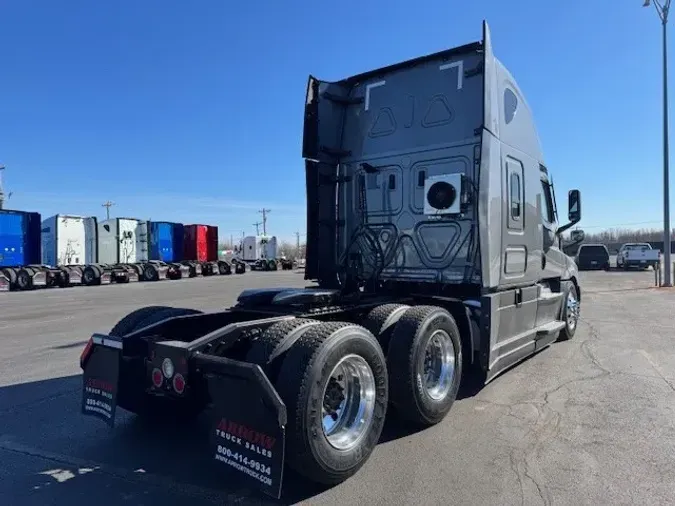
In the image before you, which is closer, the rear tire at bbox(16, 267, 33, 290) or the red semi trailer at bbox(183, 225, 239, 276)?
the rear tire at bbox(16, 267, 33, 290)

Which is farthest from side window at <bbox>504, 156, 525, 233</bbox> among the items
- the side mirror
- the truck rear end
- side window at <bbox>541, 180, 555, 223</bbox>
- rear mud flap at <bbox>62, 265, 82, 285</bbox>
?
rear mud flap at <bbox>62, 265, 82, 285</bbox>

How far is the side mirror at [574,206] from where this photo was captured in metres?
8.06

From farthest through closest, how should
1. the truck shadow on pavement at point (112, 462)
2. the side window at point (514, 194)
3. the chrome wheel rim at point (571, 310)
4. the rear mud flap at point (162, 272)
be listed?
the rear mud flap at point (162, 272) → the chrome wheel rim at point (571, 310) → the side window at point (514, 194) → the truck shadow on pavement at point (112, 462)

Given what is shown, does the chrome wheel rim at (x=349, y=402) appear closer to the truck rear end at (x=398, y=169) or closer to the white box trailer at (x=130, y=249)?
the truck rear end at (x=398, y=169)

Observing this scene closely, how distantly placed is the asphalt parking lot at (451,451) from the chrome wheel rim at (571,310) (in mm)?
1667

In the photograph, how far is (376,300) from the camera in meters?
5.67

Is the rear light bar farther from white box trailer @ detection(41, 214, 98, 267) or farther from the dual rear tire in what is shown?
white box trailer @ detection(41, 214, 98, 267)

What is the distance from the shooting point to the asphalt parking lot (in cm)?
344

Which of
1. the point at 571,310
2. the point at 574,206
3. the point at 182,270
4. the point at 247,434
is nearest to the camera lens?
the point at 247,434

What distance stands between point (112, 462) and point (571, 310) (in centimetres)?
762

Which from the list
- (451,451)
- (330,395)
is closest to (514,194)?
(451,451)

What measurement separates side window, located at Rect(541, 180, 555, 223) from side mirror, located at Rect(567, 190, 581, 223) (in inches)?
15.0

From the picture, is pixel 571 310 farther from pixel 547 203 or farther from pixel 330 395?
pixel 330 395

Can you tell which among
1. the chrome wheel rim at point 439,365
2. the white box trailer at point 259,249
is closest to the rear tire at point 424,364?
the chrome wheel rim at point 439,365
